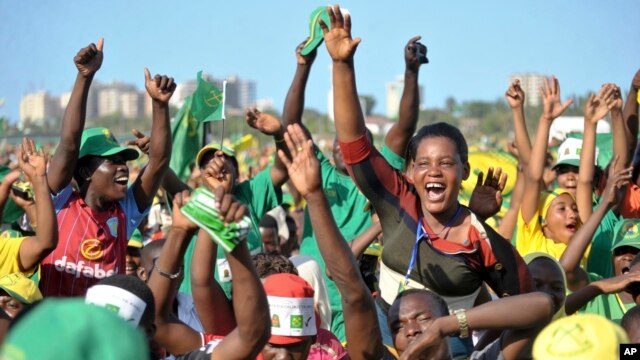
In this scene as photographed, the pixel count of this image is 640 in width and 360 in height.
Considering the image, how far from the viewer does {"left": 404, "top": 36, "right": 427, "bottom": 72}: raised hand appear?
6.07 m

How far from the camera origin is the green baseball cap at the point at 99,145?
5672 millimetres

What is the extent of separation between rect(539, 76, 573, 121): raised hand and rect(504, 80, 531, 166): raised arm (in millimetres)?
157

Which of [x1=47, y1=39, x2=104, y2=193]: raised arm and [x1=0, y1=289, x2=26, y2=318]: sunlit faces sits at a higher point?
[x1=47, y1=39, x2=104, y2=193]: raised arm

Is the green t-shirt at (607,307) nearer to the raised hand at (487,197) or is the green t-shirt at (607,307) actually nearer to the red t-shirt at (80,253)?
the raised hand at (487,197)

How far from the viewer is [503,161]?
1026 cm

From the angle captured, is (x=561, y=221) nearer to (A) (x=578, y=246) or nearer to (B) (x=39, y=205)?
(A) (x=578, y=246)

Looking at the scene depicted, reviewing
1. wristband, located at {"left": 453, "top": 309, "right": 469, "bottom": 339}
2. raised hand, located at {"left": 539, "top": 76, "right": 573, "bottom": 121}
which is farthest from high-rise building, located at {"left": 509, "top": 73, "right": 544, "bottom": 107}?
wristband, located at {"left": 453, "top": 309, "right": 469, "bottom": 339}

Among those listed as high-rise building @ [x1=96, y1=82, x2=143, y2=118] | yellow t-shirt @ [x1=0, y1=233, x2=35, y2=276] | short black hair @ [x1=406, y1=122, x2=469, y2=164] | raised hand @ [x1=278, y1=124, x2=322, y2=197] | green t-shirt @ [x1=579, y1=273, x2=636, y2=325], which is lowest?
high-rise building @ [x1=96, y1=82, x2=143, y2=118]

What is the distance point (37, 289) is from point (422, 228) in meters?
2.06

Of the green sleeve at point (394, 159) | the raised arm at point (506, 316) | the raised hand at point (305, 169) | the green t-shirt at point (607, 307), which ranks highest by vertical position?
the raised hand at point (305, 169)

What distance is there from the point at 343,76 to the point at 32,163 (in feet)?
5.42

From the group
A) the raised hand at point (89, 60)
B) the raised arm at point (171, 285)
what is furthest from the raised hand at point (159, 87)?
the raised arm at point (171, 285)

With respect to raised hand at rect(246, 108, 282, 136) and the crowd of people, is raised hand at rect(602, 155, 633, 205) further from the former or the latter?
raised hand at rect(246, 108, 282, 136)

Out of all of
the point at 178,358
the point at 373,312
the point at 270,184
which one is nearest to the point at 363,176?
the point at 373,312
